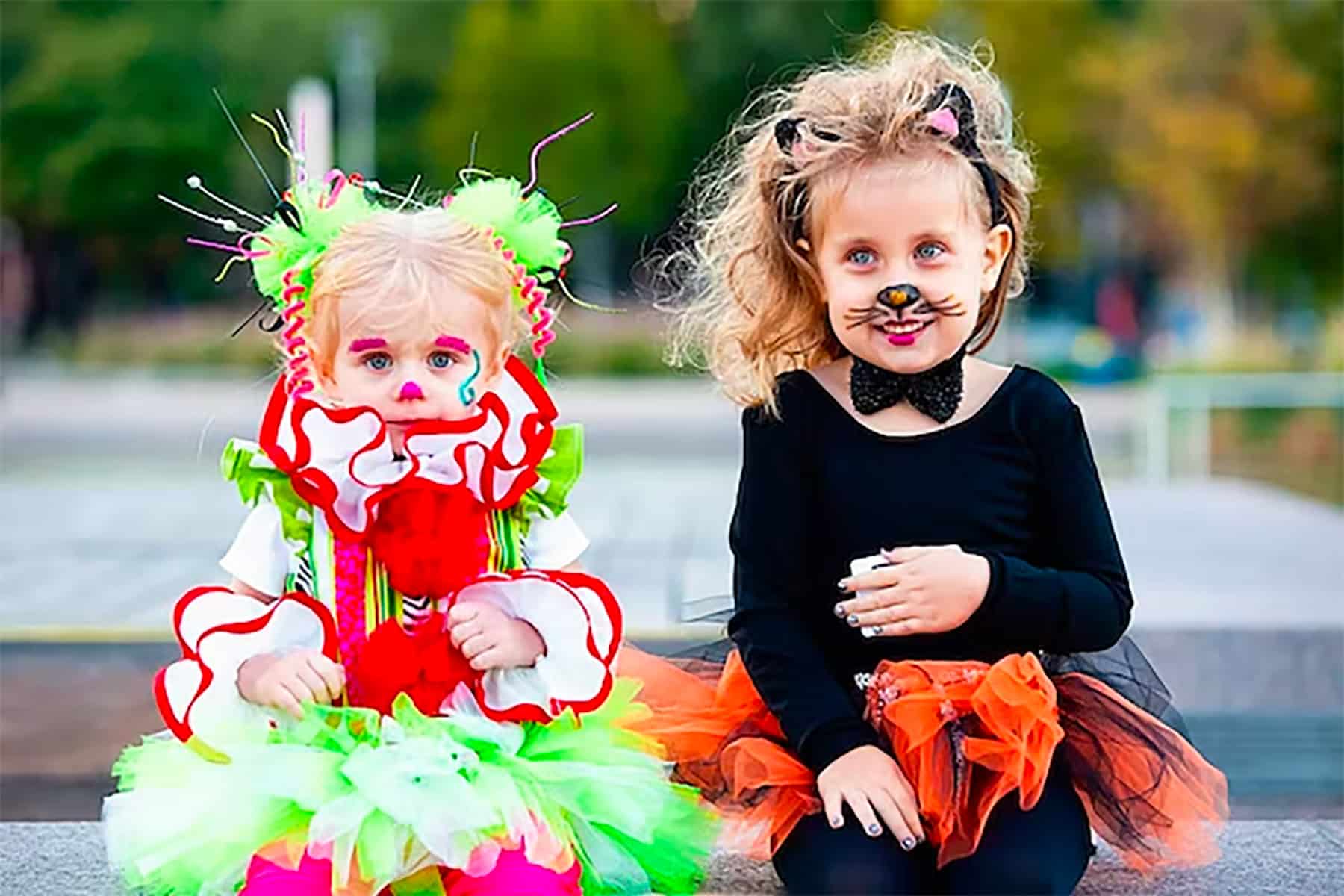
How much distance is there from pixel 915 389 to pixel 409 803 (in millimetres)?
958

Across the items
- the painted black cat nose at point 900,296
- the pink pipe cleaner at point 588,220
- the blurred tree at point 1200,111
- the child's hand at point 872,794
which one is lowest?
the child's hand at point 872,794

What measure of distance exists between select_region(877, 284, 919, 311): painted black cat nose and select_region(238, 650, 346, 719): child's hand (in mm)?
937

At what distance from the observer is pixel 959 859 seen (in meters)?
2.54

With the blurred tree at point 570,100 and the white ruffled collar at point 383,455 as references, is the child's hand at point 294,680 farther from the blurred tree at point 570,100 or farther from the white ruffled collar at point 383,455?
the blurred tree at point 570,100

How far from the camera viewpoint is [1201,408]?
1161 centimetres

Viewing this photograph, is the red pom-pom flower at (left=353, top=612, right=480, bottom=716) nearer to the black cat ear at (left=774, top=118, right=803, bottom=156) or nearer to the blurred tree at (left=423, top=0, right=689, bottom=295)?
the black cat ear at (left=774, top=118, right=803, bottom=156)

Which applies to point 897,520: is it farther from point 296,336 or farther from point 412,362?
point 296,336

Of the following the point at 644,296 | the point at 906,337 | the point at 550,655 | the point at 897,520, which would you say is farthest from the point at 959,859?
the point at 644,296

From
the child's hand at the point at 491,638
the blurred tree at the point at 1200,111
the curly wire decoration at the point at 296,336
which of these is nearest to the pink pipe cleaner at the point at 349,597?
the child's hand at the point at 491,638

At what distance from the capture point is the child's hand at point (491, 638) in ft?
8.31

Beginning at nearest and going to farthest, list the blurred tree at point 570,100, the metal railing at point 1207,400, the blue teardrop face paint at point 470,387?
the blue teardrop face paint at point 470,387
the metal railing at point 1207,400
the blurred tree at point 570,100

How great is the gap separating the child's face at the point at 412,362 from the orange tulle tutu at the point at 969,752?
603mm

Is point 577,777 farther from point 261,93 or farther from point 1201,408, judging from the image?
point 261,93

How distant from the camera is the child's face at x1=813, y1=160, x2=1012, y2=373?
8.71 ft
